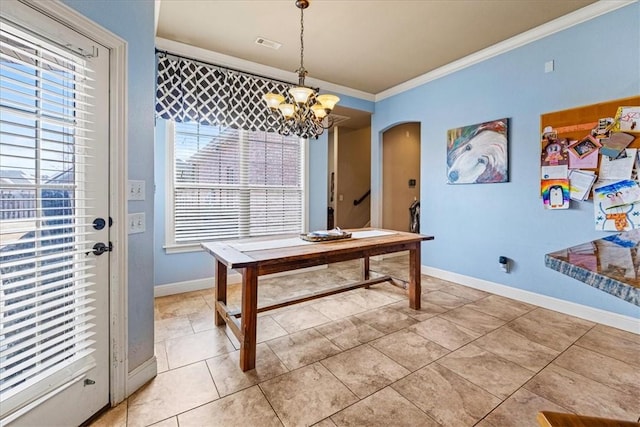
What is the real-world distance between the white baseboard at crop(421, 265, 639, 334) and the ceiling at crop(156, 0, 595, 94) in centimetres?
291

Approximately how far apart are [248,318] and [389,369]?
1.05 metres

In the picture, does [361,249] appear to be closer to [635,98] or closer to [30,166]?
[30,166]

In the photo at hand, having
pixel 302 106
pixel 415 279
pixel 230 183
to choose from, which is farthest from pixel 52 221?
pixel 415 279

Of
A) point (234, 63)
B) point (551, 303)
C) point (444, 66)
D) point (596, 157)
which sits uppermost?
point (444, 66)

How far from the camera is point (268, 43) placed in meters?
3.37

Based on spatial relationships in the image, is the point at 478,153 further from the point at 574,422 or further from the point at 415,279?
the point at 574,422

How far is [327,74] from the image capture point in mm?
4250

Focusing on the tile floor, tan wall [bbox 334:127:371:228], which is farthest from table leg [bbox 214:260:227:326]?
tan wall [bbox 334:127:371:228]

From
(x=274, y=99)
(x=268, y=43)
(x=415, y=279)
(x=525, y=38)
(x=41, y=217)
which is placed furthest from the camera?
(x=268, y=43)

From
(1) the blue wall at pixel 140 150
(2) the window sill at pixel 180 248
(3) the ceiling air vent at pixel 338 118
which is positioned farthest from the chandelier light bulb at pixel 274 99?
(3) the ceiling air vent at pixel 338 118

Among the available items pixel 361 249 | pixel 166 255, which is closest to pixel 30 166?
pixel 361 249

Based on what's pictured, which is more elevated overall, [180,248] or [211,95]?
[211,95]

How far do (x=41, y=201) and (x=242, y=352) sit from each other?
1.44 metres

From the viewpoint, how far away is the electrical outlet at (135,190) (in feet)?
5.66
